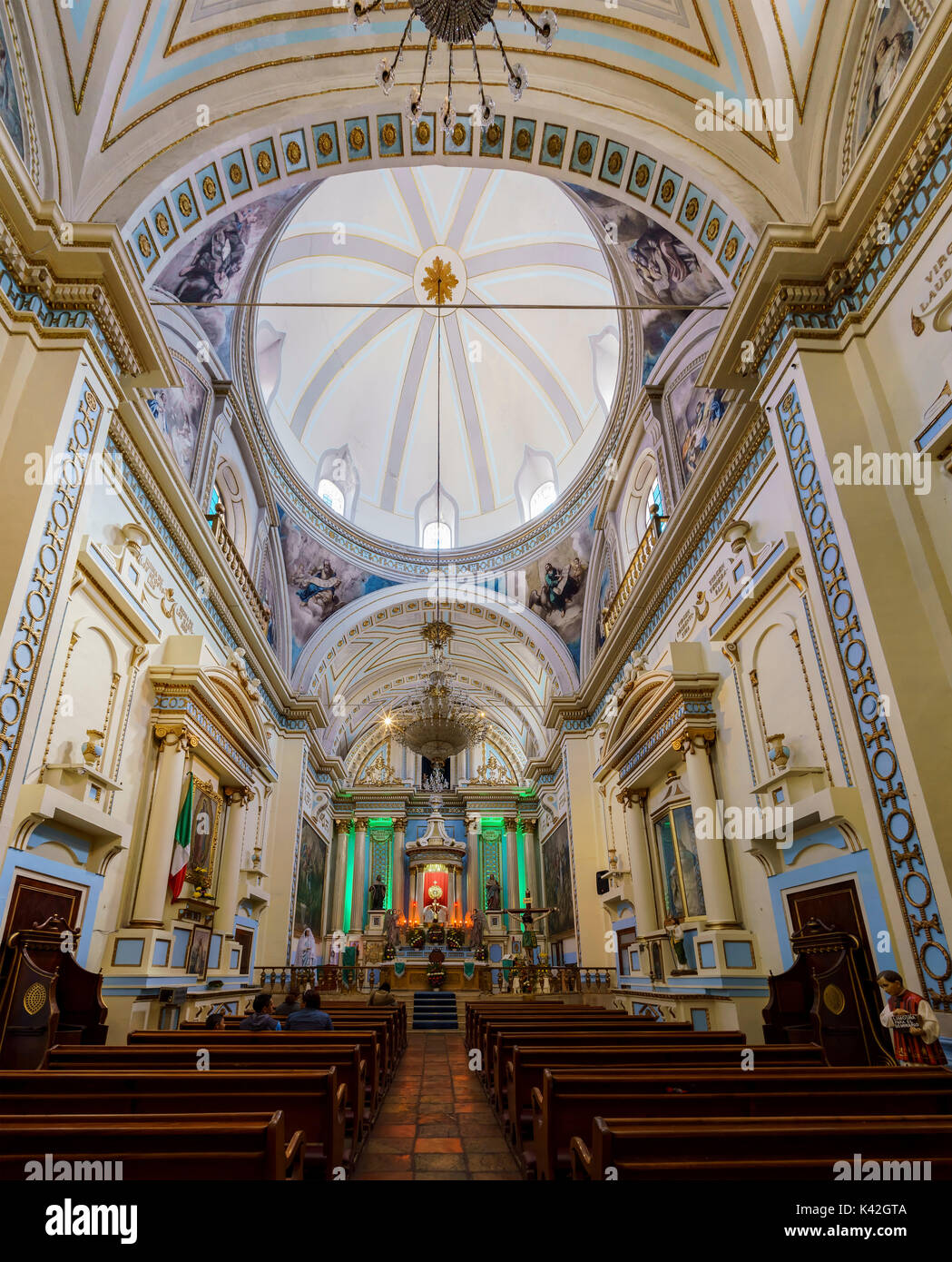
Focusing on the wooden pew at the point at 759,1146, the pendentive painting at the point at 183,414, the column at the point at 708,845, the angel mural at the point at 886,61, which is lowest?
the wooden pew at the point at 759,1146

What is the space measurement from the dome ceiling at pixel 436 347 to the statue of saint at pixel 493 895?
43.7 ft

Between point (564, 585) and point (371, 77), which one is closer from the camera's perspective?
point (371, 77)

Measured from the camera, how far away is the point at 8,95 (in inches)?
254

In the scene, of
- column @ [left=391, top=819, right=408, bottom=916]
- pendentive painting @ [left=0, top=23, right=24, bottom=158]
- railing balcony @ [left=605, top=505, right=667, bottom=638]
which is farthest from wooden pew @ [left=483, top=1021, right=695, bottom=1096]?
column @ [left=391, top=819, right=408, bottom=916]

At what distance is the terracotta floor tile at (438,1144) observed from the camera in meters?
4.54

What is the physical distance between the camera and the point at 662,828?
38.4 ft

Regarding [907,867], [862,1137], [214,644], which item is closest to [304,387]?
[214,644]

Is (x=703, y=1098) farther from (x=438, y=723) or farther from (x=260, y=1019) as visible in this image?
(x=438, y=723)

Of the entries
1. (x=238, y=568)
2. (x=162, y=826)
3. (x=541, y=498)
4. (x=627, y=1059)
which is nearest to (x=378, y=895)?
(x=541, y=498)

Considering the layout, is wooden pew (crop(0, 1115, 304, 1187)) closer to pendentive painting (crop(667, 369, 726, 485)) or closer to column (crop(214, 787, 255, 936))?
pendentive painting (crop(667, 369, 726, 485))

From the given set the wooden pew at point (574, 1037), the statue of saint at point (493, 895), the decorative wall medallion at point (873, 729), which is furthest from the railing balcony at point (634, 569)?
the statue of saint at point (493, 895)

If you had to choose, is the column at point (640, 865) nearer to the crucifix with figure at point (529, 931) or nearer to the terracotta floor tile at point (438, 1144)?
the terracotta floor tile at point (438, 1144)

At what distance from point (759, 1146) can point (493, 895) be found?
84.6 feet

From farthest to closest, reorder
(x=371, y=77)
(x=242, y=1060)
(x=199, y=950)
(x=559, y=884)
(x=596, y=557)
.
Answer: (x=559, y=884) < (x=596, y=557) < (x=199, y=950) < (x=371, y=77) < (x=242, y=1060)
